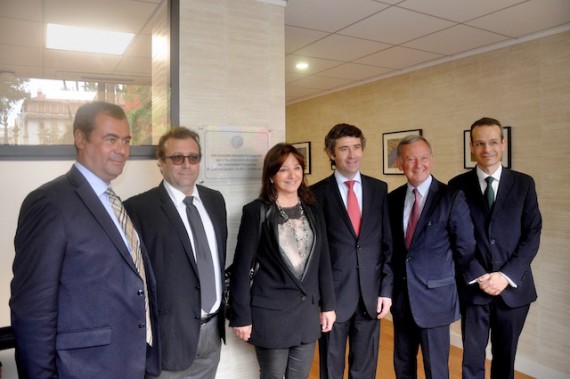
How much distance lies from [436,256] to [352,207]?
0.53 meters

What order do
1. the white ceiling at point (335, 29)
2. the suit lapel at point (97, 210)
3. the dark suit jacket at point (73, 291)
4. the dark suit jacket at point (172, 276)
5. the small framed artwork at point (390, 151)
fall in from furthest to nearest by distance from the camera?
the small framed artwork at point (390, 151) < the white ceiling at point (335, 29) < the dark suit jacket at point (172, 276) < the suit lapel at point (97, 210) < the dark suit jacket at point (73, 291)

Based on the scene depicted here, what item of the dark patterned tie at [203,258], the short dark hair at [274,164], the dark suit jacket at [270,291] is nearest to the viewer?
the dark patterned tie at [203,258]

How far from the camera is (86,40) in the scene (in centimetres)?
342

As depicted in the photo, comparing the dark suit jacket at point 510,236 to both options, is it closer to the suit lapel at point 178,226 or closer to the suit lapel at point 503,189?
the suit lapel at point 503,189

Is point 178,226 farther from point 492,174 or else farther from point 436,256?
point 492,174

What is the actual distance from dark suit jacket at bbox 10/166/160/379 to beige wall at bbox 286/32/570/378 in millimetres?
3292

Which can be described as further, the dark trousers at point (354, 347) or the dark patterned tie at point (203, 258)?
the dark trousers at point (354, 347)

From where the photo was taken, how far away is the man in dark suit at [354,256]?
2312mm

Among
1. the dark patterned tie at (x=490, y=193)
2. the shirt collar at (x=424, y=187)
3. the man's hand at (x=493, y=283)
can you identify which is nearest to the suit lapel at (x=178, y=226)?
the shirt collar at (x=424, y=187)

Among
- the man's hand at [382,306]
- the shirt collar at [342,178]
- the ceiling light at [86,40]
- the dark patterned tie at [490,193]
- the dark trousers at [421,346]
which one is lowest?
the dark trousers at [421,346]

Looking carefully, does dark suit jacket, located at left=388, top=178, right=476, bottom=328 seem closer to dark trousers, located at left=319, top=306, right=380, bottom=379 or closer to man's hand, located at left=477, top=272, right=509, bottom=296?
man's hand, located at left=477, top=272, right=509, bottom=296

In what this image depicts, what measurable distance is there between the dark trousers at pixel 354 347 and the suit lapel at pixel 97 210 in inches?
49.7

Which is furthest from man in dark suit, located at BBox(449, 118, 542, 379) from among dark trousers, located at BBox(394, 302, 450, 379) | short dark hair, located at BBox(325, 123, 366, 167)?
short dark hair, located at BBox(325, 123, 366, 167)

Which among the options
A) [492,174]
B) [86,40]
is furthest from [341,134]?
[86,40]
